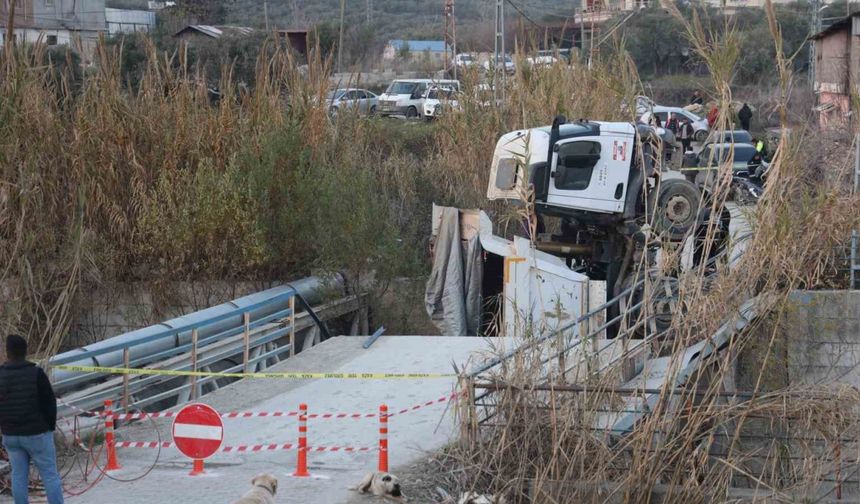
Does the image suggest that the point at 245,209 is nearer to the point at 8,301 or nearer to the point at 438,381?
the point at 438,381

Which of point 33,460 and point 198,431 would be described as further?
point 198,431

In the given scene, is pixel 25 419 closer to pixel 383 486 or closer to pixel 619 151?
pixel 383 486

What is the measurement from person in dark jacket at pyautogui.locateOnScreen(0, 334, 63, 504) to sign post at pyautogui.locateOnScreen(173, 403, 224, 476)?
133 cm

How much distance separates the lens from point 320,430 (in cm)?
1112

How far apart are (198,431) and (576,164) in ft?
24.1

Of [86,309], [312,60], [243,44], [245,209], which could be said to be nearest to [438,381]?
[245,209]

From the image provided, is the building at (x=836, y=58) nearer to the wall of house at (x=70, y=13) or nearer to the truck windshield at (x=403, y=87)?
the truck windshield at (x=403, y=87)

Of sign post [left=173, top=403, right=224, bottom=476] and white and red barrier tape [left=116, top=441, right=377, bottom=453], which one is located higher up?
sign post [left=173, top=403, right=224, bottom=476]

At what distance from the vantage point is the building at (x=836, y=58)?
82.7 feet

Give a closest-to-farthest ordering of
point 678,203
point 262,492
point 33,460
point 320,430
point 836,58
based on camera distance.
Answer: point 262,492
point 33,460
point 320,430
point 678,203
point 836,58

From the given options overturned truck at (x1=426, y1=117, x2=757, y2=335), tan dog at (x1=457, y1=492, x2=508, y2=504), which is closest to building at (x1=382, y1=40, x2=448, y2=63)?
overturned truck at (x1=426, y1=117, x2=757, y2=335)

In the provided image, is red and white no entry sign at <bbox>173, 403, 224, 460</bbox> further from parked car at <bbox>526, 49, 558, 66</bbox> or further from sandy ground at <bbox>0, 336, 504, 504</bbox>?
parked car at <bbox>526, 49, 558, 66</bbox>

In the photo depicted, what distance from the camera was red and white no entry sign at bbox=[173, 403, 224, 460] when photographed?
9.38 m

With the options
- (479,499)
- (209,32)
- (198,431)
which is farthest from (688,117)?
(198,431)
